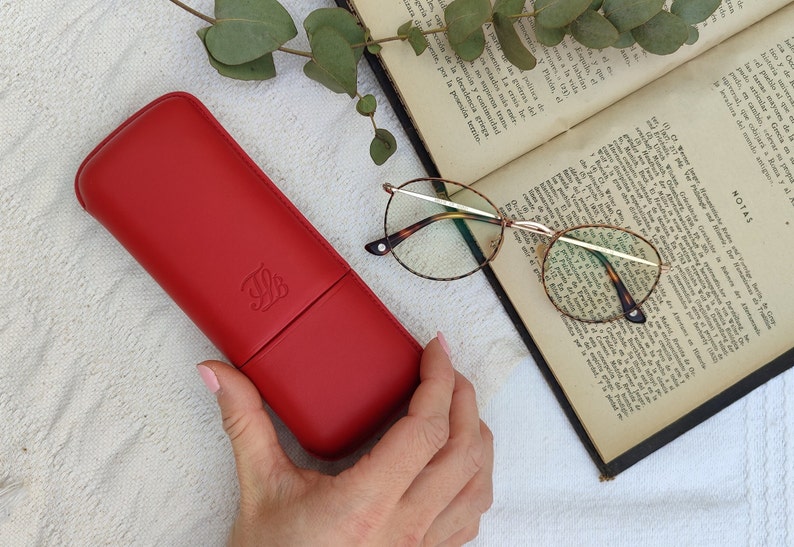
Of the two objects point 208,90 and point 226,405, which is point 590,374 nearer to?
point 226,405

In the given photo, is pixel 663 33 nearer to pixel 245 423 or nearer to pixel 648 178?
pixel 648 178

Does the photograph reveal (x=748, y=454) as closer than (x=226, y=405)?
No

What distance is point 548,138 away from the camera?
581mm

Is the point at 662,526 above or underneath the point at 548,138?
underneath

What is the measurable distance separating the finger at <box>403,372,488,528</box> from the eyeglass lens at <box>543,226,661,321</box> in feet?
0.43

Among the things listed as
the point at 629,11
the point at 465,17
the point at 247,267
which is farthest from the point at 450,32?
the point at 247,267

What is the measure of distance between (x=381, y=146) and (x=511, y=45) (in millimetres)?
136

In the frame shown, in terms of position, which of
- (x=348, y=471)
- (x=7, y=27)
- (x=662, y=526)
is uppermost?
(x=7, y=27)

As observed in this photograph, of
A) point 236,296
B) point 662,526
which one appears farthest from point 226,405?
point 662,526

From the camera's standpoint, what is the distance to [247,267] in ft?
1.62

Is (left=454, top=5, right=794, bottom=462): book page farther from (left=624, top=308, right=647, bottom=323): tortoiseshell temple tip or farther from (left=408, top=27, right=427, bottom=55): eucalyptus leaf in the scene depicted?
(left=408, top=27, right=427, bottom=55): eucalyptus leaf

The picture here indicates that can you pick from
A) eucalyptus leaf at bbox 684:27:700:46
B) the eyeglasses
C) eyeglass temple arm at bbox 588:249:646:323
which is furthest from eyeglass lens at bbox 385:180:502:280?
eucalyptus leaf at bbox 684:27:700:46

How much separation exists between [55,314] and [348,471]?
30 cm

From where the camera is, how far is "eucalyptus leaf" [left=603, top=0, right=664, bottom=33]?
51 cm
